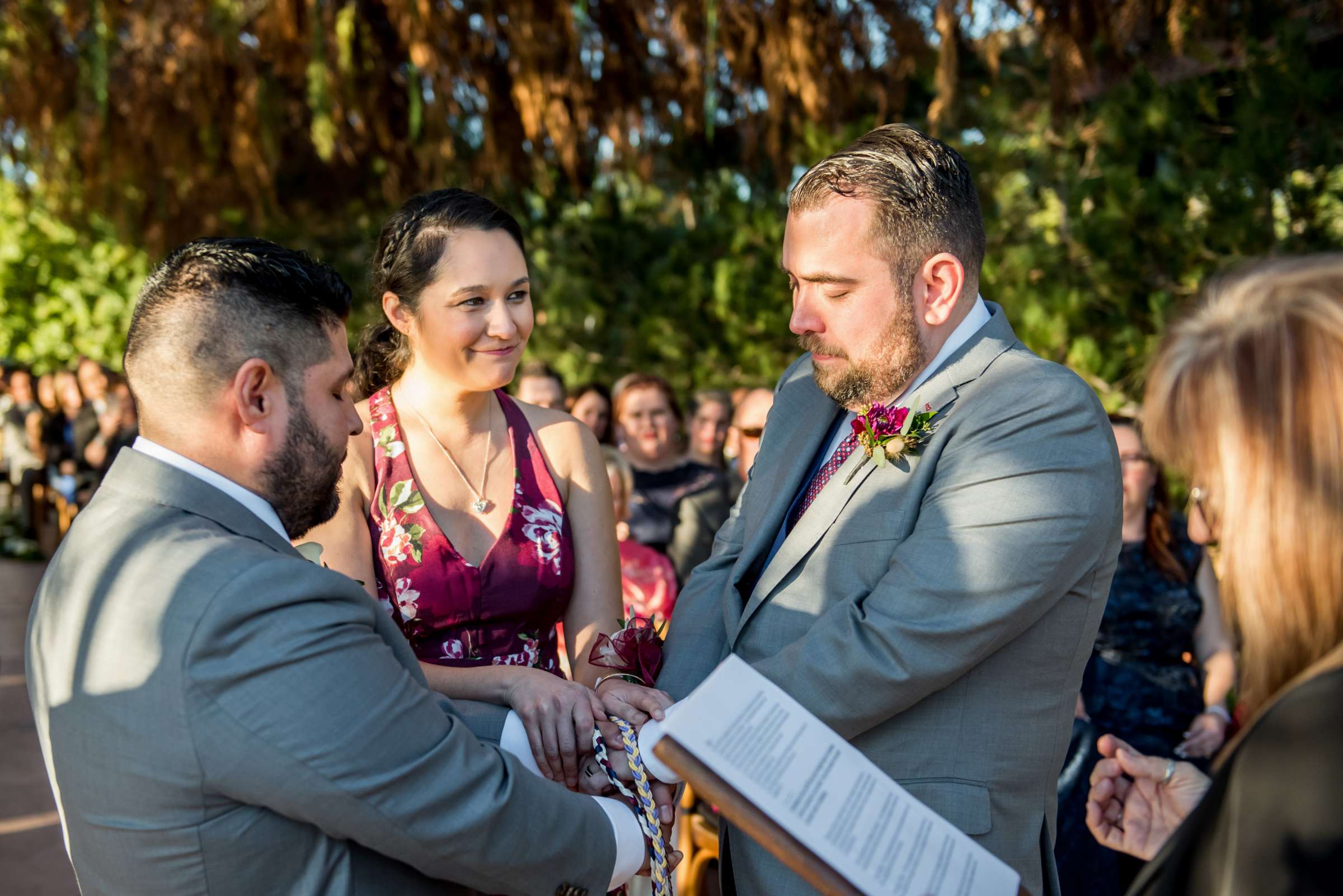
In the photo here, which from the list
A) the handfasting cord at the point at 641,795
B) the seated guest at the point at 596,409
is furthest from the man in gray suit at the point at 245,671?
the seated guest at the point at 596,409

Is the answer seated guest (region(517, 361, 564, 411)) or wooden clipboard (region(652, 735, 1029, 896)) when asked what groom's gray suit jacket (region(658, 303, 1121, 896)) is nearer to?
wooden clipboard (region(652, 735, 1029, 896))

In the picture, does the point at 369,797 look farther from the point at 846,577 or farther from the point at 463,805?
Answer: the point at 846,577

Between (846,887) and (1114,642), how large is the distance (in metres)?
3.15

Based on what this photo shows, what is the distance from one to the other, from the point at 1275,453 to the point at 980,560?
73 centimetres

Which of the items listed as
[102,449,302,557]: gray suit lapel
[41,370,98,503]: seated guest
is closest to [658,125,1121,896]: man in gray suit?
[102,449,302,557]: gray suit lapel

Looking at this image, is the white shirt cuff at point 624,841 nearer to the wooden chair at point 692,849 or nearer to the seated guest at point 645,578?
the wooden chair at point 692,849

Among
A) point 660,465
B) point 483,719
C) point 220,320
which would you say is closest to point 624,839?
point 483,719

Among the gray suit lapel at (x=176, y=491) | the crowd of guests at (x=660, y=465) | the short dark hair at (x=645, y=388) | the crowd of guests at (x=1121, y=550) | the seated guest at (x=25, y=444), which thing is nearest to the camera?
the crowd of guests at (x=1121, y=550)

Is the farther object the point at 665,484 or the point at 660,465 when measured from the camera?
the point at 660,465

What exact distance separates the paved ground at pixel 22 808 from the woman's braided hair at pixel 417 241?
2.65 metres

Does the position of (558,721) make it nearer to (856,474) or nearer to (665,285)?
(856,474)

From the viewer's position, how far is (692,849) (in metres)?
4.23

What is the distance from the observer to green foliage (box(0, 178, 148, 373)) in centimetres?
1669

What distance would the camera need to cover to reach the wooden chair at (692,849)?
4156 millimetres
